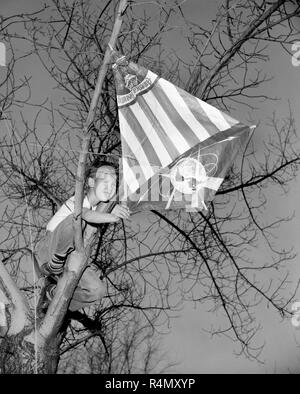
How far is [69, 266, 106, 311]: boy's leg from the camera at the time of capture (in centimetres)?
436

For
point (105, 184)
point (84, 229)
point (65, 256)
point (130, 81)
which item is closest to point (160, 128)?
point (130, 81)

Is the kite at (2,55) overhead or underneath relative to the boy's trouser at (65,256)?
overhead

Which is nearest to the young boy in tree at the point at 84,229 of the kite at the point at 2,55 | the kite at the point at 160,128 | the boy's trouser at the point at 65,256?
the boy's trouser at the point at 65,256

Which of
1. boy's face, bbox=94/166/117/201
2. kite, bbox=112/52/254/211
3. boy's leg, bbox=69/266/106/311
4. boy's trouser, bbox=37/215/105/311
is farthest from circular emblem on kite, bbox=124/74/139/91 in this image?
boy's leg, bbox=69/266/106/311

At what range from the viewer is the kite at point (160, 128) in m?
3.91

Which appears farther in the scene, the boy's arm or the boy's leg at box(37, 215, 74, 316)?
the boy's leg at box(37, 215, 74, 316)

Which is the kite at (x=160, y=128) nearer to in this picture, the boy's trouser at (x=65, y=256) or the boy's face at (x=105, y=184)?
the boy's face at (x=105, y=184)

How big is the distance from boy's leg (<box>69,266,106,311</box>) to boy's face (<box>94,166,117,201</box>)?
18.1 inches

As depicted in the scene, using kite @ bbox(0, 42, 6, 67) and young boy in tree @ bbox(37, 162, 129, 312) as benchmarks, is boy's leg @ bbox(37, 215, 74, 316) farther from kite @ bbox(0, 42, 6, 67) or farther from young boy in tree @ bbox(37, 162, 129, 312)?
kite @ bbox(0, 42, 6, 67)

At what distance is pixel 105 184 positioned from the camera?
425cm

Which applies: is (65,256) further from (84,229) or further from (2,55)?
(2,55)

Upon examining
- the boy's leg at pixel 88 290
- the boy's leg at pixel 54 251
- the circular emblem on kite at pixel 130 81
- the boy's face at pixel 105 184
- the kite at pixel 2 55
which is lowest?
the boy's leg at pixel 88 290

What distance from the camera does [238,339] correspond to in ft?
15.5
